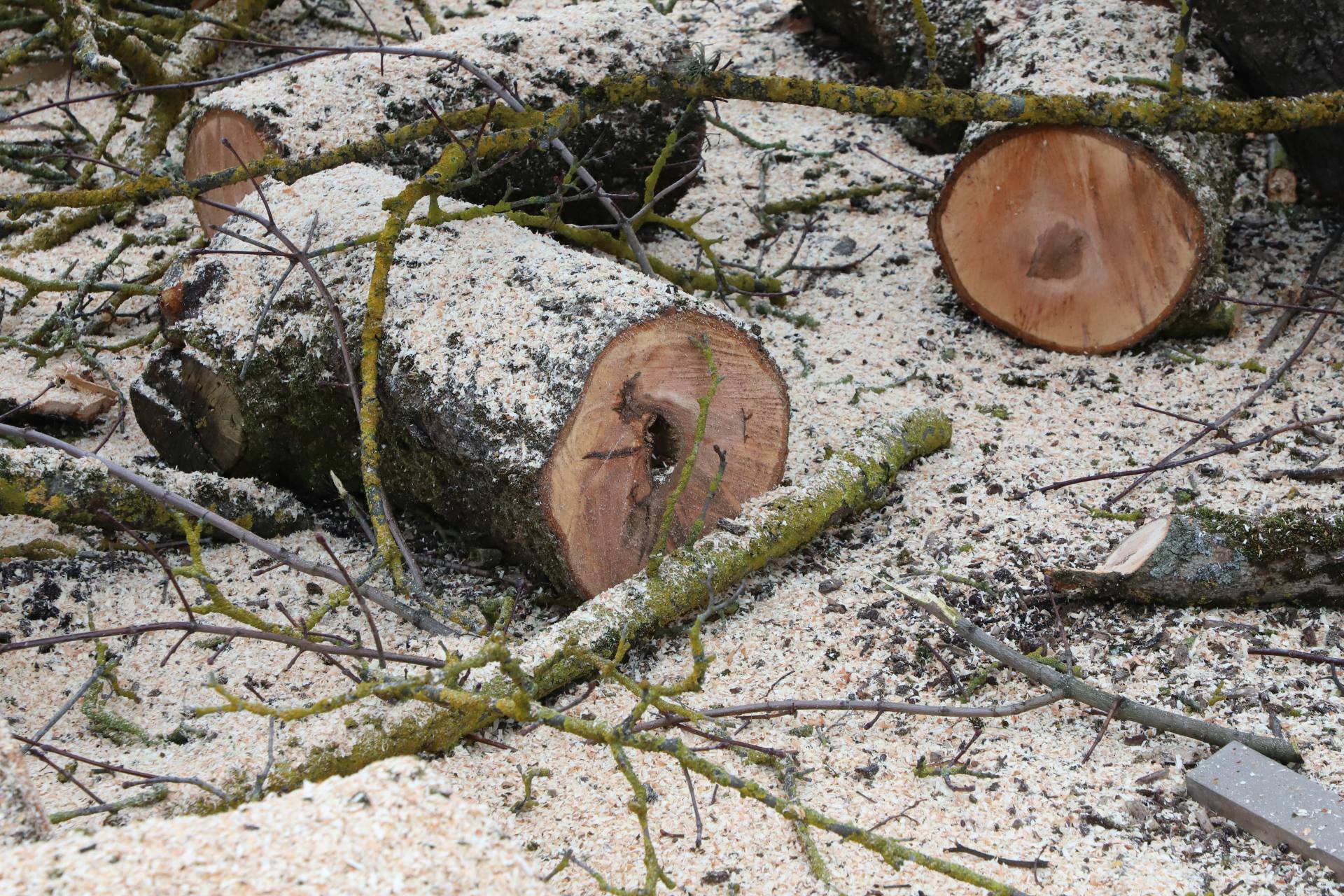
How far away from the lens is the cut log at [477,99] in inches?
139

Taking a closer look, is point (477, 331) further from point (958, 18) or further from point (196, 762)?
point (958, 18)

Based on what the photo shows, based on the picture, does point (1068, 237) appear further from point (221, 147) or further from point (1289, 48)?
point (221, 147)

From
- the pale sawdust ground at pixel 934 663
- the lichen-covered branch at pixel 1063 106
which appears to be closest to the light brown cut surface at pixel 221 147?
the pale sawdust ground at pixel 934 663

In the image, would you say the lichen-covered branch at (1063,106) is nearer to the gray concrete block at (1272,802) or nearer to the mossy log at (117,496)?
the mossy log at (117,496)

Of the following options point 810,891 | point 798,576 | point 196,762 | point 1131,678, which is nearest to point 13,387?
point 196,762

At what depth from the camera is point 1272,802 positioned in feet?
6.48

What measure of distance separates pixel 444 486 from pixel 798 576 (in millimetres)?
866

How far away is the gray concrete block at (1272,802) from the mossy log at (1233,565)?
477 mm

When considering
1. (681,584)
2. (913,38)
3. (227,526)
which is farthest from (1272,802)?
(913,38)

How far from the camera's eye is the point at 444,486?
105 inches

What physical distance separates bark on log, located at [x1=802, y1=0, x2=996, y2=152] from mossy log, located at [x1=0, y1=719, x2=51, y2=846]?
3569 millimetres

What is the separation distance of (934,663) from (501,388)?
1.09m

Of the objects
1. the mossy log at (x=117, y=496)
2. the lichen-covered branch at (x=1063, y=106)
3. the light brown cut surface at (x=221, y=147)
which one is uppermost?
the lichen-covered branch at (x=1063, y=106)

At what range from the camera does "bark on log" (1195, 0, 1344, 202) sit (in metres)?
3.40
